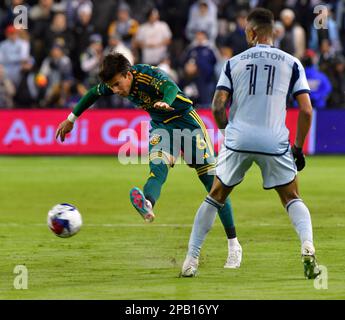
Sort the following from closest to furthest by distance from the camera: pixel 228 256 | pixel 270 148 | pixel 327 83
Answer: pixel 270 148 < pixel 228 256 < pixel 327 83

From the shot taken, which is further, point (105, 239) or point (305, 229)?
point (105, 239)

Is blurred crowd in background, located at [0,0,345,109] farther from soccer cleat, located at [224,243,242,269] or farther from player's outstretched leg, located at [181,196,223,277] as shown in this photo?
player's outstretched leg, located at [181,196,223,277]

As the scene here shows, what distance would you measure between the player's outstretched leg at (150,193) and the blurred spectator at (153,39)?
48.9 ft

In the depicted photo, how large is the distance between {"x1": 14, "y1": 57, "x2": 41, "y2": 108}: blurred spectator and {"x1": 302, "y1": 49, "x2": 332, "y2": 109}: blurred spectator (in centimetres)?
634

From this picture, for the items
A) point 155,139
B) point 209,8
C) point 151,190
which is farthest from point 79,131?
point 151,190

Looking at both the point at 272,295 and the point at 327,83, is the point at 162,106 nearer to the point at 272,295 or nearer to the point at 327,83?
the point at 272,295

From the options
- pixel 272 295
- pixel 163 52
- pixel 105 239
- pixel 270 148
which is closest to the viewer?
pixel 272 295

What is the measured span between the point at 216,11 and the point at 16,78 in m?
5.20

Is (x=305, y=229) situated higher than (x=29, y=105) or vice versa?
(x=29, y=105)

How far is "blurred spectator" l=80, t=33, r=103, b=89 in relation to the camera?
25.5 metres

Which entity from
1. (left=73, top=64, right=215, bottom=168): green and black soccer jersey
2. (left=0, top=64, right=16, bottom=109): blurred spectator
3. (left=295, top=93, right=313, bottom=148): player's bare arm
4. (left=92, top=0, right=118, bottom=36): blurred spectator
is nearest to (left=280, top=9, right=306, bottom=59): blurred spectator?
(left=92, top=0, right=118, bottom=36): blurred spectator

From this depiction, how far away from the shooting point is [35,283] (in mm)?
9914

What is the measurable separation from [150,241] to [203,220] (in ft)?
9.55

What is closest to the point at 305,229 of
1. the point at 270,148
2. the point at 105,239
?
the point at 270,148
